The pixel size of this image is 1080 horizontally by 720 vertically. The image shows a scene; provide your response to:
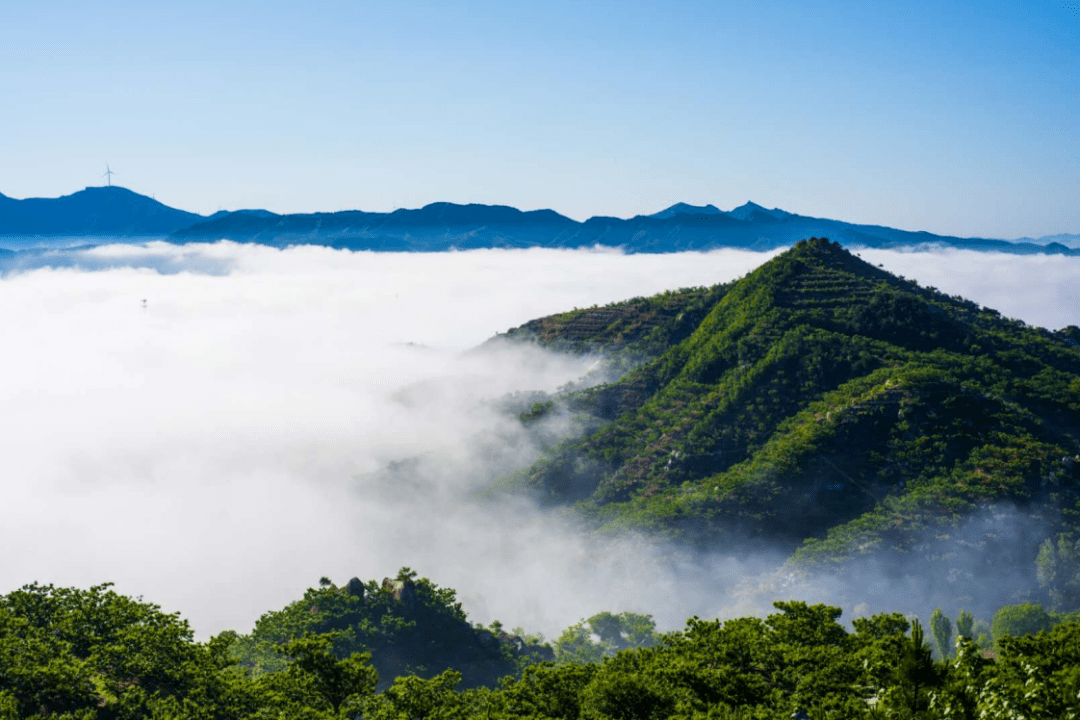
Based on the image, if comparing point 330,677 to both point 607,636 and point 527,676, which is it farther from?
point 607,636

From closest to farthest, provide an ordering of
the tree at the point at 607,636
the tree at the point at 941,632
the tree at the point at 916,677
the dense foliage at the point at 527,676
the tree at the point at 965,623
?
the tree at the point at 916,677 < the dense foliage at the point at 527,676 < the tree at the point at 941,632 < the tree at the point at 965,623 < the tree at the point at 607,636

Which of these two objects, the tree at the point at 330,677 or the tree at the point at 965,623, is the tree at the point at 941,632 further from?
the tree at the point at 330,677

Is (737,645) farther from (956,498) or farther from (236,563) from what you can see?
(236,563)

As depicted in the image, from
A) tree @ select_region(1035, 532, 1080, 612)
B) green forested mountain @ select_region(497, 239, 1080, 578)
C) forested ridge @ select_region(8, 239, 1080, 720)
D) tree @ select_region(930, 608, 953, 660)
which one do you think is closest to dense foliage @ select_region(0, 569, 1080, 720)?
forested ridge @ select_region(8, 239, 1080, 720)

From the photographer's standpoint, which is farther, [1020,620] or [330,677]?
[1020,620]

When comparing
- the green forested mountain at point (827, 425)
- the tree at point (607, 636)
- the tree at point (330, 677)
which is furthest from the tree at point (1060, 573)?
the tree at point (330, 677)

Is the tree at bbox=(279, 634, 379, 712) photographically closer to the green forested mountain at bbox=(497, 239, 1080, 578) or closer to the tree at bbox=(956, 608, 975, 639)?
the tree at bbox=(956, 608, 975, 639)

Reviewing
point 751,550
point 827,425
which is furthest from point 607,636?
point 827,425

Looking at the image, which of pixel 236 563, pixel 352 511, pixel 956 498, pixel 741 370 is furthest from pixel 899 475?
pixel 236 563
